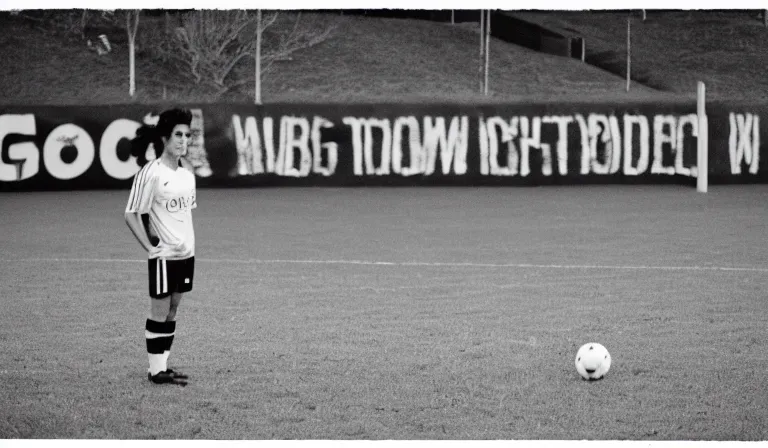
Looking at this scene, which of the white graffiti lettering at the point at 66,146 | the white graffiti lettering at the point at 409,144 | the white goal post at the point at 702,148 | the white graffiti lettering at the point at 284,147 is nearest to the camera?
the white goal post at the point at 702,148

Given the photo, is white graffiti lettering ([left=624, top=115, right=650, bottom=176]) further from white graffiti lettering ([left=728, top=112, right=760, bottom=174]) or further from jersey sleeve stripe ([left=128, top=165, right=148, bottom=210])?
jersey sleeve stripe ([left=128, top=165, right=148, bottom=210])

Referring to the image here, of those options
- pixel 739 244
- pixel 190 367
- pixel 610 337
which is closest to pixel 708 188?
pixel 739 244

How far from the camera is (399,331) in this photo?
9.22m

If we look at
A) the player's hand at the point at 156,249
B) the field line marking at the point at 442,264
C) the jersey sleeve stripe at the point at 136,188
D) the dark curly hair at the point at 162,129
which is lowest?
the field line marking at the point at 442,264

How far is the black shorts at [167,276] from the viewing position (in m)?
7.05

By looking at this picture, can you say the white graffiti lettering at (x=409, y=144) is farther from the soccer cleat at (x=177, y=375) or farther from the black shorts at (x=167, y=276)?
the black shorts at (x=167, y=276)

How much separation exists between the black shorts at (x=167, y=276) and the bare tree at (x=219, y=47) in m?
35.0

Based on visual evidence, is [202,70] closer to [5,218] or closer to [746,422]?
[5,218]

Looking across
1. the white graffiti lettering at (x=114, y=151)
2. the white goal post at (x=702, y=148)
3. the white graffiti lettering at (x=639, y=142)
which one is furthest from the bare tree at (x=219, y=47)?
the white goal post at (x=702, y=148)

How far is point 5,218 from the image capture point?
19.2 m

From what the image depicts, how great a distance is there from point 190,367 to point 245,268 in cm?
528

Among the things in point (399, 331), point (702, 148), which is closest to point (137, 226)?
point (399, 331)

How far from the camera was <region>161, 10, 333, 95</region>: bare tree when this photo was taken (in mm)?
43062

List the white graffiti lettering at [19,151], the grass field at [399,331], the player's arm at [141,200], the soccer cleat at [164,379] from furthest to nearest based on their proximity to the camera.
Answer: the white graffiti lettering at [19,151] < the soccer cleat at [164,379] < the player's arm at [141,200] < the grass field at [399,331]
